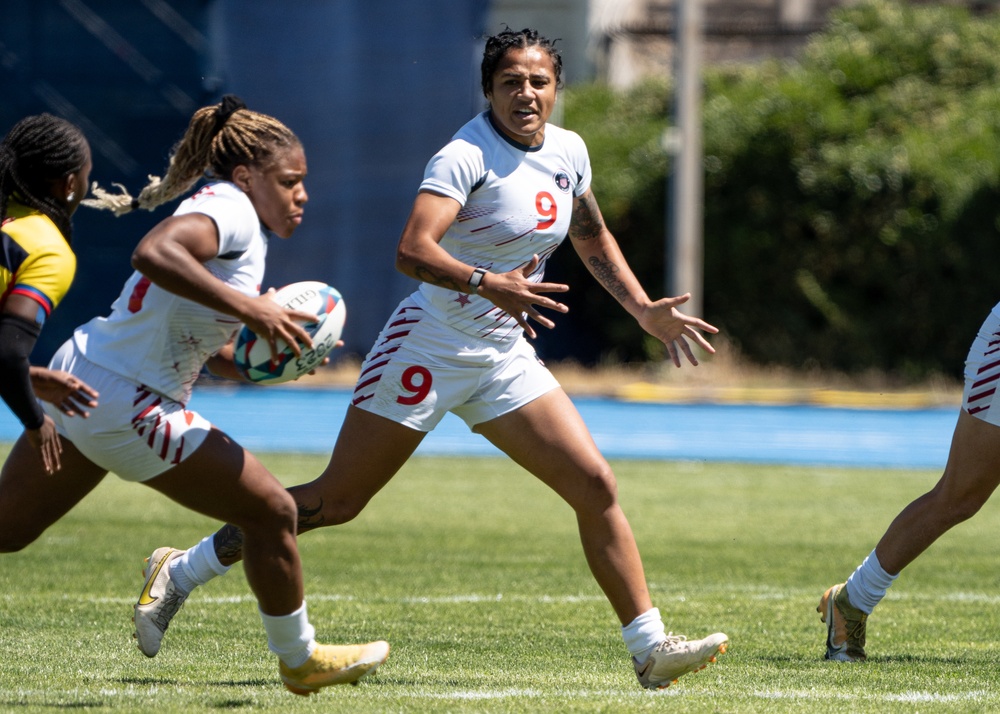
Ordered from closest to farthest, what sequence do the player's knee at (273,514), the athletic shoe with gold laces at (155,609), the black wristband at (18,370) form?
1. the black wristband at (18,370)
2. the player's knee at (273,514)
3. the athletic shoe with gold laces at (155,609)

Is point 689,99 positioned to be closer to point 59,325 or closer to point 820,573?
point 59,325

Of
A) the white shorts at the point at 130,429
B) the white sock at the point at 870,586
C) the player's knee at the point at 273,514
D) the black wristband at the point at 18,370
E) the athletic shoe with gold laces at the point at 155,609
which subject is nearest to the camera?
the black wristband at the point at 18,370

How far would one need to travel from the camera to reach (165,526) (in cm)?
1055

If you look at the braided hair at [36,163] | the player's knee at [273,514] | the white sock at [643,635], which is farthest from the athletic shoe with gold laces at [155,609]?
the white sock at [643,635]

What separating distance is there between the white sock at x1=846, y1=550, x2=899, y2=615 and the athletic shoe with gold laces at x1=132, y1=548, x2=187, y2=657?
8.64 ft

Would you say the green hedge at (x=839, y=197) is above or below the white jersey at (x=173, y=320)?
below

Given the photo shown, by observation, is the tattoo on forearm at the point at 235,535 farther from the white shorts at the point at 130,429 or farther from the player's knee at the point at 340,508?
the white shorts at the point at 130,429

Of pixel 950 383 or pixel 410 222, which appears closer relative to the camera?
pixel 410 222

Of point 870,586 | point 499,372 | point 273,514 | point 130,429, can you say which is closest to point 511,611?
point 870,586

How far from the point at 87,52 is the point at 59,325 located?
451 centimetres

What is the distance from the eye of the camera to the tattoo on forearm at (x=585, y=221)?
5996mm

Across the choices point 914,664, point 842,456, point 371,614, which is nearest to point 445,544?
point 371,614

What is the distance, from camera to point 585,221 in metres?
6.01

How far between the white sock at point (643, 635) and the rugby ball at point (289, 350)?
1.52 metres
